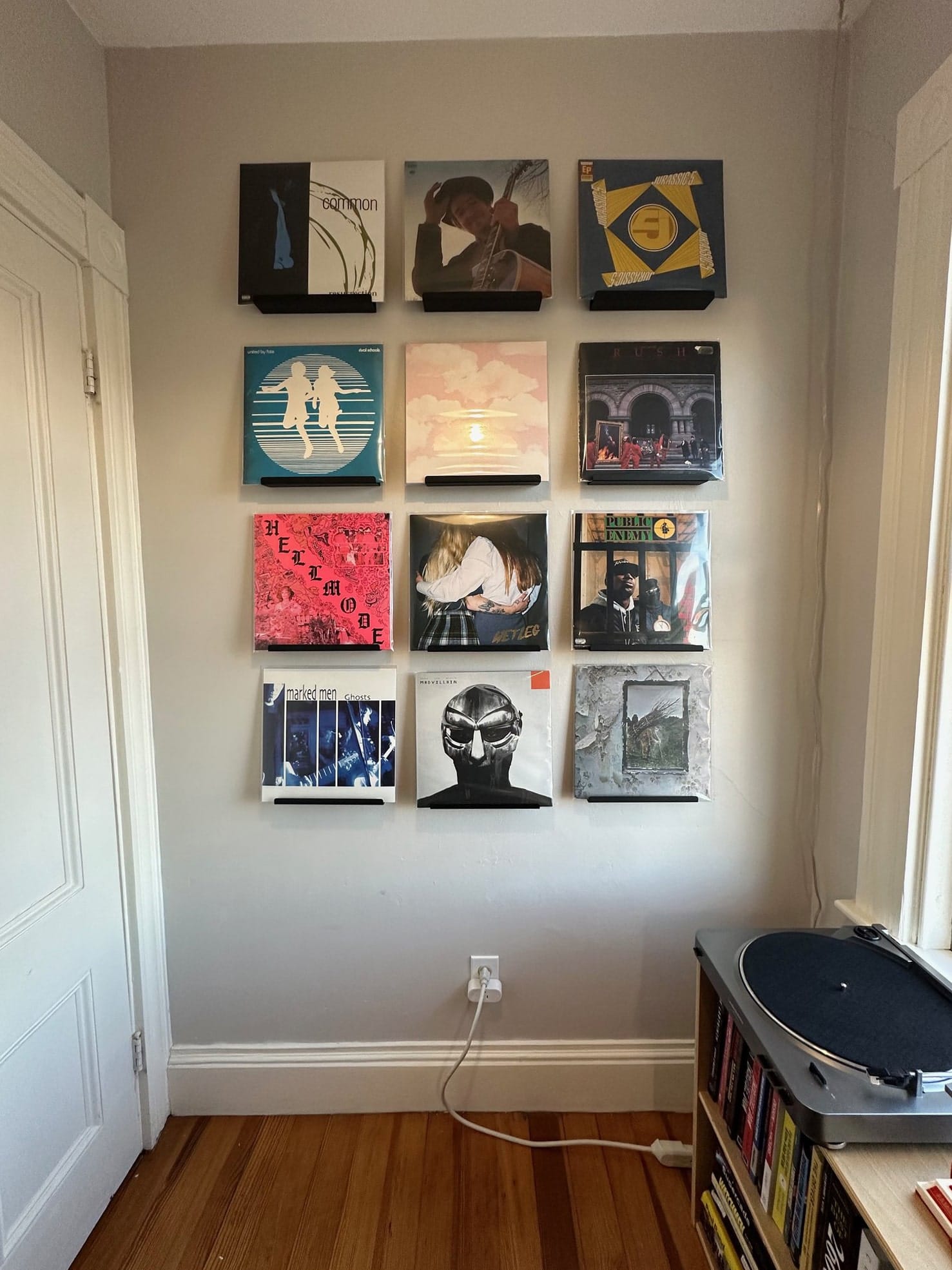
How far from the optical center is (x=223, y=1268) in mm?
1240

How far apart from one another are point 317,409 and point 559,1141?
5.84ft

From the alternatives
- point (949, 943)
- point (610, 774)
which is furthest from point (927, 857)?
point (610, 774)

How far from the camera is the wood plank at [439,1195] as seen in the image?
1262mm

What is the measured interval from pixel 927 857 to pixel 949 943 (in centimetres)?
17

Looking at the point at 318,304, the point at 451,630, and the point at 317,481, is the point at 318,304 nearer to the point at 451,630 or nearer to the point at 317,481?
the point at 317,481

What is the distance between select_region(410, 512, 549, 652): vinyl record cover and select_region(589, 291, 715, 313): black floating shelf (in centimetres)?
47

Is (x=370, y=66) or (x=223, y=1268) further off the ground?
(x=370, y=66)

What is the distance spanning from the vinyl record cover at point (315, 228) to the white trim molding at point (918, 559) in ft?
3.39

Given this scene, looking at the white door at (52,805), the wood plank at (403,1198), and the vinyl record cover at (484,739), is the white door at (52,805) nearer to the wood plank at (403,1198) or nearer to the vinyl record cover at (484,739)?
the wood plank at (403,1198)

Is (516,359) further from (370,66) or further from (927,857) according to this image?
(927,857)

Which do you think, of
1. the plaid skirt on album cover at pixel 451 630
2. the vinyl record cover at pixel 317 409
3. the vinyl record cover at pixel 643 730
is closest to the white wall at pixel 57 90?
the vinyl record cover at pixel 317 409

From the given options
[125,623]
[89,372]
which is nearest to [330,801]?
[125,623]

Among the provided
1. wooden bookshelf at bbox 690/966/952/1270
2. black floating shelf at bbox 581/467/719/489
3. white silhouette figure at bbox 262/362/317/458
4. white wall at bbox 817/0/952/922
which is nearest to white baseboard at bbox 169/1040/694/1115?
wooden bookshelf at bbox 690/966/952/1270

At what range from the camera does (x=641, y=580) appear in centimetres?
146
